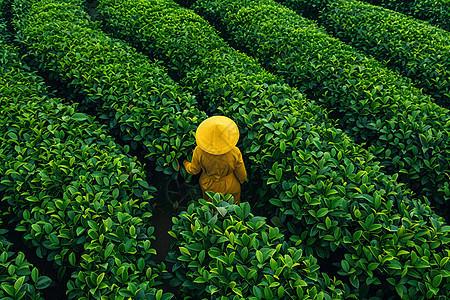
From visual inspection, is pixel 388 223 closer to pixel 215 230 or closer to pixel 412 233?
pixel 412 233

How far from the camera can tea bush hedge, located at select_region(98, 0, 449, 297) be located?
2.58m

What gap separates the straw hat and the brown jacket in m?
0.17

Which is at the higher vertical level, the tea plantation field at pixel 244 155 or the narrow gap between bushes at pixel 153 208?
the tea plantation field at pixel 244 155

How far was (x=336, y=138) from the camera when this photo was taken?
3596mm

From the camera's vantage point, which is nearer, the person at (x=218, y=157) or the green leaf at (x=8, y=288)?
the green leaf at (x=8, y=288)

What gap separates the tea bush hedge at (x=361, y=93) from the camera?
144 inches

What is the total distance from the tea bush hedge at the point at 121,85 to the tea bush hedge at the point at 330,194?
720 mm

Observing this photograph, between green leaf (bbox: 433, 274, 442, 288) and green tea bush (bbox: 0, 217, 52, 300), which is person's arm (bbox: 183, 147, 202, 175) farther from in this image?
green leaf (bbox: 433, 274, 442, 288)

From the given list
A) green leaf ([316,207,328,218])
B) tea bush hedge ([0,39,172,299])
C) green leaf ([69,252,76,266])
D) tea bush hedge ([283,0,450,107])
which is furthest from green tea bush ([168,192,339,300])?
tea bush hedge ([283,0,450,107])

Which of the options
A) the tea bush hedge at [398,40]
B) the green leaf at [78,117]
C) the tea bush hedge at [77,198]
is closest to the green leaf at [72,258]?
the tea bush hedge at [77,198]

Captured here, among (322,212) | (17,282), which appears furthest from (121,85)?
(322,212)

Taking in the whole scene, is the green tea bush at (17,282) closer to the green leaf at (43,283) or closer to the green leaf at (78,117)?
the green leaf at (43,283)

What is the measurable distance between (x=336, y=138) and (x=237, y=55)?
102 inches

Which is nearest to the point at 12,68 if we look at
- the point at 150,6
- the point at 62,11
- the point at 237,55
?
Answer: the point at 62,11
